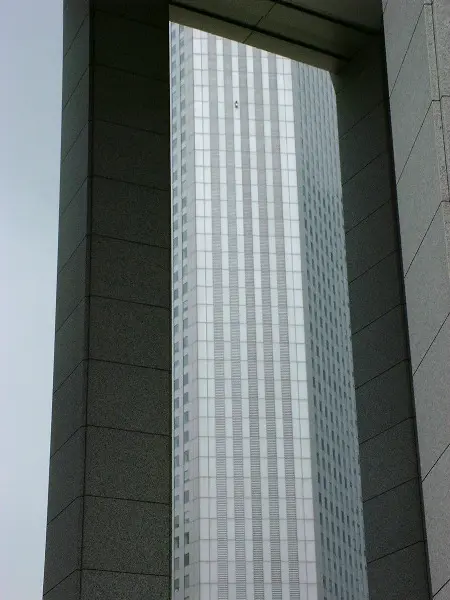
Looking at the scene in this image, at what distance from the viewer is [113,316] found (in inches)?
770

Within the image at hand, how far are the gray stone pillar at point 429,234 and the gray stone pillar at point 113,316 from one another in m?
8.14

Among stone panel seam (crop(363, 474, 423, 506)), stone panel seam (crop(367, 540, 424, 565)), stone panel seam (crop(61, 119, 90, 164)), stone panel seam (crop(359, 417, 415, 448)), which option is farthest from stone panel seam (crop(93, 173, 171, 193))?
stone panel seam (crop(367, 540, 424, 565))

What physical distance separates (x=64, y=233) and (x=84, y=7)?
187 inches

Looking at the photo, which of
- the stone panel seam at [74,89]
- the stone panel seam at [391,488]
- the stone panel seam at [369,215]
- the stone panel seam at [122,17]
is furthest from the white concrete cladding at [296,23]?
the stone panel seam at [391,488]

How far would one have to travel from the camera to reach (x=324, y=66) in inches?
1011

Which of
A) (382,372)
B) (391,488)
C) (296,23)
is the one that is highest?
(296,23)

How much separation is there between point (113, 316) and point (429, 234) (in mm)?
9638

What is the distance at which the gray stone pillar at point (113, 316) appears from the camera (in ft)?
59.2

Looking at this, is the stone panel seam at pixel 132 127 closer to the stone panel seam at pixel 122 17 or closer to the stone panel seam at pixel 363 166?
the stone panel seam at pixel 122 17

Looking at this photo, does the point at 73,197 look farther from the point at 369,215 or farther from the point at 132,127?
the point at 369,215

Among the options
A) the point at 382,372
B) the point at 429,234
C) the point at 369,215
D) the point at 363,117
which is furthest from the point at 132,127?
the point at 429,234

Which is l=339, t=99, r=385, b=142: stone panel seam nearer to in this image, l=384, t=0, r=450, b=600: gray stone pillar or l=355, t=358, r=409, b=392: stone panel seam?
l=355, t=358, r=409, b=392: stone panel seam

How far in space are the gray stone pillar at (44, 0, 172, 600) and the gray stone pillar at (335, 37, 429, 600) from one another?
4696 millimetres

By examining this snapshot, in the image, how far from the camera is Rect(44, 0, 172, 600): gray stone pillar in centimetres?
1803
